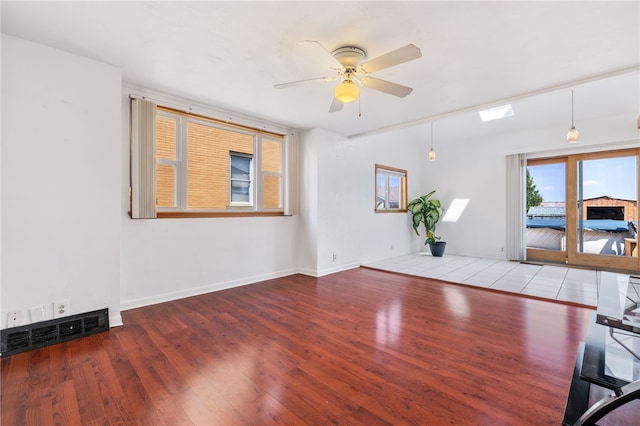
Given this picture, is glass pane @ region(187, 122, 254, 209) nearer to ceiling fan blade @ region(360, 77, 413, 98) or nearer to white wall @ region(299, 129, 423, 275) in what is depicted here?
white wall @ region(299, 129, 423, 275)

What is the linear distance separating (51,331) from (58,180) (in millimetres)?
1290

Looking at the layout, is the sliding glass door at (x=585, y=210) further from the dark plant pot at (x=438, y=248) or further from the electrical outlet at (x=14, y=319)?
the electrical outlet at (x=14, y=319)

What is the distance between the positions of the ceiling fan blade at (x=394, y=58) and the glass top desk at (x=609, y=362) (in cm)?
209

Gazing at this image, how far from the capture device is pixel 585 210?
207 inches

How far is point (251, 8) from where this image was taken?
6.25 ft

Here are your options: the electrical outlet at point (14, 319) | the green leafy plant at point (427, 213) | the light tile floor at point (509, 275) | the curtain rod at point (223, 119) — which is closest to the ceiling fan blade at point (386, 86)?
the curtain rod at point (223, 119)

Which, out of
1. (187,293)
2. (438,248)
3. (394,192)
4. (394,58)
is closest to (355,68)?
(394,58)

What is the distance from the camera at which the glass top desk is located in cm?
124

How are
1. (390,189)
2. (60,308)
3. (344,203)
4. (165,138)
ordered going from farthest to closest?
(390,189) → (344,203) → (165,138) → (60,308)

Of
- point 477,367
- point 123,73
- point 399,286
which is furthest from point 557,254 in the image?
point 123,73

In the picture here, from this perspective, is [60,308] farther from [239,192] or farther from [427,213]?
[427,213]

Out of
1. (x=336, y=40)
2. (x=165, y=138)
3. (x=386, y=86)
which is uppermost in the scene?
(x=336, y=40)

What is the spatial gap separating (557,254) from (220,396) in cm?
664

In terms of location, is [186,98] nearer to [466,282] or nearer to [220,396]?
[220,396]
